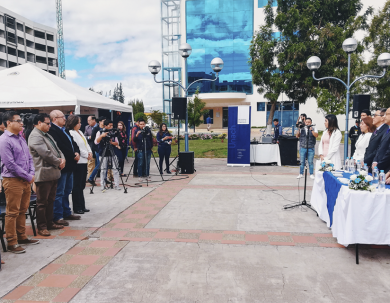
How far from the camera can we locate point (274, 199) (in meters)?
6.79

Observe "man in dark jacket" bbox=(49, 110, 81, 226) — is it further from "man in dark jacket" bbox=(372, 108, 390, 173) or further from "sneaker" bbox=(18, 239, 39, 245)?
"man in dark jacket" bbox=(372, 108, 390, 173)

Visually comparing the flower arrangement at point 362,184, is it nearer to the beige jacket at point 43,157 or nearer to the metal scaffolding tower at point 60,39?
the beige jacket at point 43,157

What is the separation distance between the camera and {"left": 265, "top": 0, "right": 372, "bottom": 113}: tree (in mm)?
17109

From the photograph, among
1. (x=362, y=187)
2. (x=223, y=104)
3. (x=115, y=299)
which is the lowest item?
(x=115, y=299)

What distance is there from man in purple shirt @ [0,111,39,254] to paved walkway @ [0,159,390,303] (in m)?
0.37

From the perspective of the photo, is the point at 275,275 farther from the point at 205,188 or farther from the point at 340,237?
the point at 205,188

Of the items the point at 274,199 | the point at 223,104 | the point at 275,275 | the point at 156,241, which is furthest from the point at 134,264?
the point at 223,104

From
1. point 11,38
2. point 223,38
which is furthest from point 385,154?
point 11,38

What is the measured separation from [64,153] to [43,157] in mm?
610

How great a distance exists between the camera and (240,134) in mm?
11664

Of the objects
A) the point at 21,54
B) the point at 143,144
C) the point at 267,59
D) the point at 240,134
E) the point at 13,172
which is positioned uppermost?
the point at 21,54

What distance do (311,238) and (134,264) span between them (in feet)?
8.47

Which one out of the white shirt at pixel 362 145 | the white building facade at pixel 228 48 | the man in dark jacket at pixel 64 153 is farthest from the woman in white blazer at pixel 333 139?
the white building facade at pixel 228 48

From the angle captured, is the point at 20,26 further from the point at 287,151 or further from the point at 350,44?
the point at 350,44
